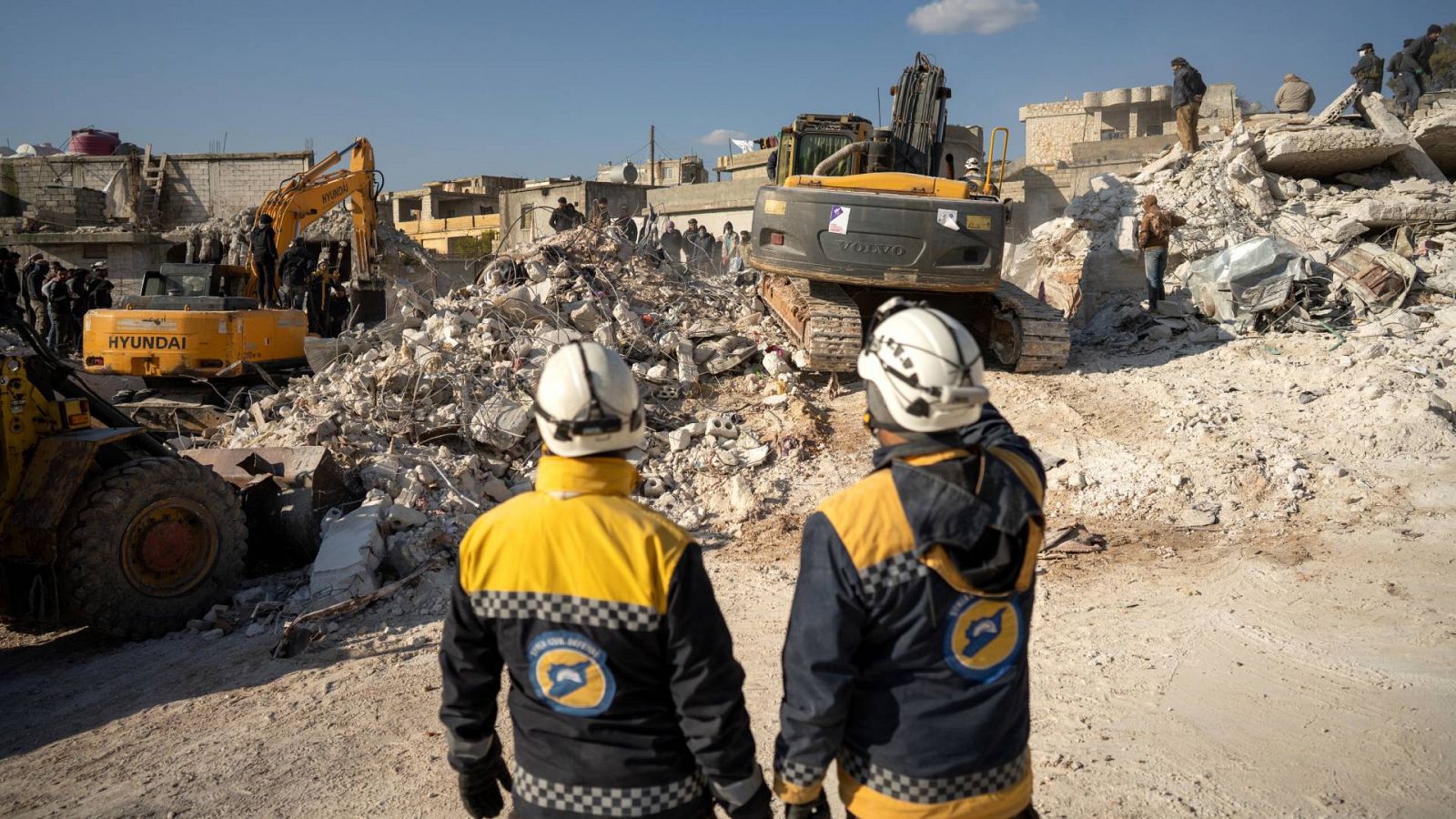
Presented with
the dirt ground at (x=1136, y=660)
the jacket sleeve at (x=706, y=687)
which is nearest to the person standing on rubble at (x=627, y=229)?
the dirt ground at (x=1136, y=660)

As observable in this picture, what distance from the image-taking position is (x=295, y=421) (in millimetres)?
7914

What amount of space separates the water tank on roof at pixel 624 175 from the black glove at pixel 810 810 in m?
24.5

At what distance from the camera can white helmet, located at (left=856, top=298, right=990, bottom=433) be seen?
1901 millimetres

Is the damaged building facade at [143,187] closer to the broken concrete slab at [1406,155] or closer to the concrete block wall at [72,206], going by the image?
the concrete block wall at [72,206]

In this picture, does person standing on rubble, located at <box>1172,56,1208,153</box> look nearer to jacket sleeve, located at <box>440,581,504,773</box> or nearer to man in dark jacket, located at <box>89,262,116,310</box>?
jacket sleeve, located at <box>440,581,504,773</box>

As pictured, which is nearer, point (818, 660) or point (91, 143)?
point (818, 660)

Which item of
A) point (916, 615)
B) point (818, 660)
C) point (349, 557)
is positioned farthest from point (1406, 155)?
point (818, 660)

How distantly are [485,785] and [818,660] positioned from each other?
0.88 meters

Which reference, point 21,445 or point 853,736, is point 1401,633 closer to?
point 853,736

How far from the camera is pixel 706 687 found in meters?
1.87

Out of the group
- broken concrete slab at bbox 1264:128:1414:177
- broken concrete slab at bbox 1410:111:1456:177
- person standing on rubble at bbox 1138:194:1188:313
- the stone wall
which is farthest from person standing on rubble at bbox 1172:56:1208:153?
the stone wall

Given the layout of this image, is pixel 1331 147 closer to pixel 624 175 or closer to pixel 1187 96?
pixel 1187 96

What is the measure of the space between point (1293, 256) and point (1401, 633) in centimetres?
678

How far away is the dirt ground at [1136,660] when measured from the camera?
11.8 ft
